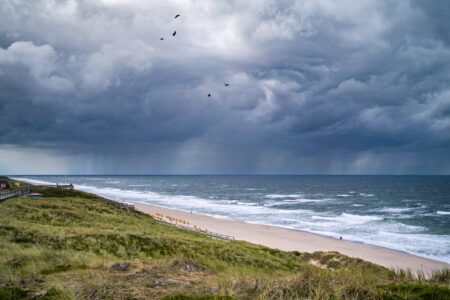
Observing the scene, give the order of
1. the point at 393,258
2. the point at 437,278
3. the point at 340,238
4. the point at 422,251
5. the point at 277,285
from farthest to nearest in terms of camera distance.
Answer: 1. the point at 340,238
2. the point at 422,251
3. the point at 393,258
4. the point at 437,278
5. the point at 277,285

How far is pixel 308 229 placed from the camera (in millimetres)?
46156

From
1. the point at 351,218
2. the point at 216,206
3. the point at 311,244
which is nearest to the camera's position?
the point at 311,244

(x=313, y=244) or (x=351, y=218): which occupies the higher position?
(x=351, y=218)

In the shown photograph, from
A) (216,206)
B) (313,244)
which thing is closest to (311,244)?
(313,244)

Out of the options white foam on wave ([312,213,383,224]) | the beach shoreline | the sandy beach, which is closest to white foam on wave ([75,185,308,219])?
white foam on wave ([312,213,383,224])

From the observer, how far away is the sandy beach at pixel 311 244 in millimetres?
28453

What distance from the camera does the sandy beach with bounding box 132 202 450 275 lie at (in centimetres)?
2845

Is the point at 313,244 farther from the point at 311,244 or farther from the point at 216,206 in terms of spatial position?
the point at 216,206

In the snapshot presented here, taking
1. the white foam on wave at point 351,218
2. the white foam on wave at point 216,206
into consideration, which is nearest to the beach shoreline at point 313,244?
the white foam on wave at point 216,206

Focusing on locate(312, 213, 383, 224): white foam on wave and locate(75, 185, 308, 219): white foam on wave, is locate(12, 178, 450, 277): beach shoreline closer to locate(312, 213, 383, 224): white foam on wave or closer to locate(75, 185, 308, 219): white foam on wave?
Answer: locate(75, 185, 308, 219): white foam on wave

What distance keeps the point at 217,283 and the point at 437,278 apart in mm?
6549

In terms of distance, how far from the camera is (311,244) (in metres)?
36.5

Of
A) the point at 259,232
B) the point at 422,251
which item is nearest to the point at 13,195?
the point at 259,232

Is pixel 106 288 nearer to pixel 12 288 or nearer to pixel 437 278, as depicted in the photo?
pixel 12 288
